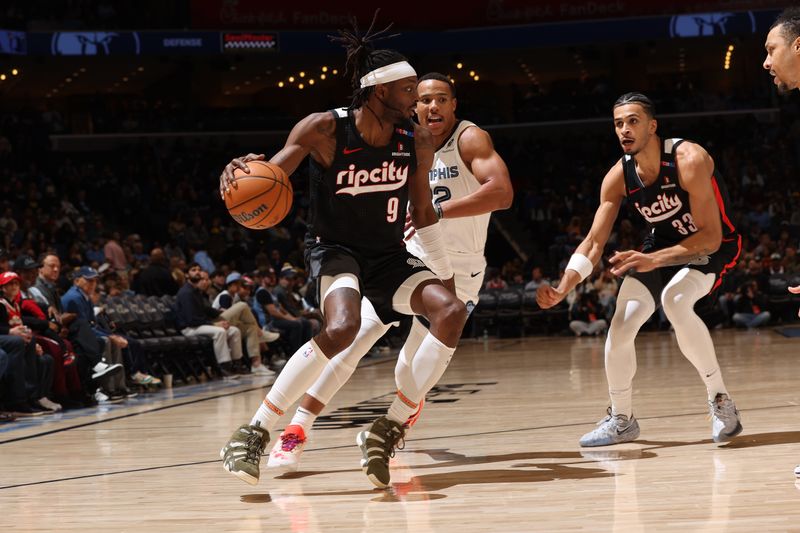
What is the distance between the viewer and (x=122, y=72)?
29.3 metres

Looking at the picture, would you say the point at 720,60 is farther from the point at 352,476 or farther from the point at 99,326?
the point at 352,476

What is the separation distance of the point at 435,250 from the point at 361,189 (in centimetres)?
52

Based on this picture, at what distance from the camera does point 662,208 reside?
5371 mm

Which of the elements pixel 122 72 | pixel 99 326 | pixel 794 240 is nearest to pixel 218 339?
pixel 99 326

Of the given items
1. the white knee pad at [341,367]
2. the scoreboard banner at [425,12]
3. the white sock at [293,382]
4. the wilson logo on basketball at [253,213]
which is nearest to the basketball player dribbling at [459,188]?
the white knee pad at [341,367]

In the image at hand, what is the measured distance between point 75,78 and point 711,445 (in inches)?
1080

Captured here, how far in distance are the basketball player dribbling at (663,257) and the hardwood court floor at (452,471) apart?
0.29 m

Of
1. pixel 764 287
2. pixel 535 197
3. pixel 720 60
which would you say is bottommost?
pixel 764 287

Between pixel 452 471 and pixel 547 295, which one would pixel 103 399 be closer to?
pixel 452 471

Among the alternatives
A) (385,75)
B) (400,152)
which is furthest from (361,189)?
(385,75)

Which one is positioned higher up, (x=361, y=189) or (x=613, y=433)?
(x=361, y=189)

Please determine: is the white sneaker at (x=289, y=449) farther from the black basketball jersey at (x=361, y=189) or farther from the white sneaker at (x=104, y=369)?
the white sneaker at (x=104, y=369)

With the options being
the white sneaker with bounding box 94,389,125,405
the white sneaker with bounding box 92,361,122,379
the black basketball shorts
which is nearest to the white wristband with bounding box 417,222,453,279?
the black basketball shorts

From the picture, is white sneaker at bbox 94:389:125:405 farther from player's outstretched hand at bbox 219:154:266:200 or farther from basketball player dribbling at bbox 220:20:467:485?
player's outstretched hand at bbox 219:154:266:200
